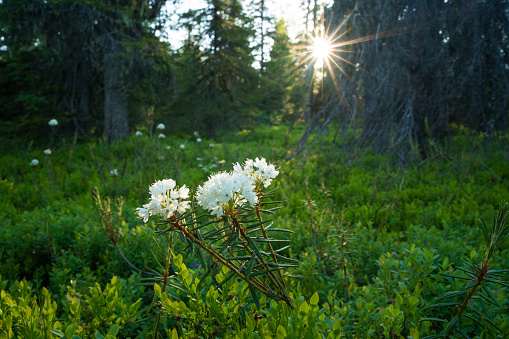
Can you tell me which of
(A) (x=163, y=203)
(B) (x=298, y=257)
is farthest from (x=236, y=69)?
(A) (x=163, y=203)

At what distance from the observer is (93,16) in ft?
25.9

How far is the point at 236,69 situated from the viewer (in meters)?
12.9

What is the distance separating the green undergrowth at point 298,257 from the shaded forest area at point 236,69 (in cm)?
88

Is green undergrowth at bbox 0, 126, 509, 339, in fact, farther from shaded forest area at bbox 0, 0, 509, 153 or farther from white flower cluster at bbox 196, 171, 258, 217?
shaded forest area at bbox 0, 0, 509, 153

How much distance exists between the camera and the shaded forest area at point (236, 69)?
518 centimetres

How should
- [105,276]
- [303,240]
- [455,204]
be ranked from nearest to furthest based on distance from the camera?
[105,276]
[303,240]
[455,204]

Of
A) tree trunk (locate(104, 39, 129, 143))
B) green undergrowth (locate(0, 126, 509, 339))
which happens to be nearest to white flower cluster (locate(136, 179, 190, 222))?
green undergrowth (locate(0, 126, 509, 339))

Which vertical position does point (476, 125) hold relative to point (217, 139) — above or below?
above

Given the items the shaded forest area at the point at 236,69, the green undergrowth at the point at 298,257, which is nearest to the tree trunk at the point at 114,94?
the shaded forest area at the point at 236,69

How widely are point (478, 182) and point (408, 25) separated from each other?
8.93 feet

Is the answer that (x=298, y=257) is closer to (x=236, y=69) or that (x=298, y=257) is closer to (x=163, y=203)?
(x=163, y=203)

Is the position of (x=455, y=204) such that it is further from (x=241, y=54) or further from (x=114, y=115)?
(x=241, y=54)

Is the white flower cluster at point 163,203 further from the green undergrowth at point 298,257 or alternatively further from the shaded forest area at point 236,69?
the shaded forest area at point 236,69

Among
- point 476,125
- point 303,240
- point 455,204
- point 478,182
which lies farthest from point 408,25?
point 303,240
